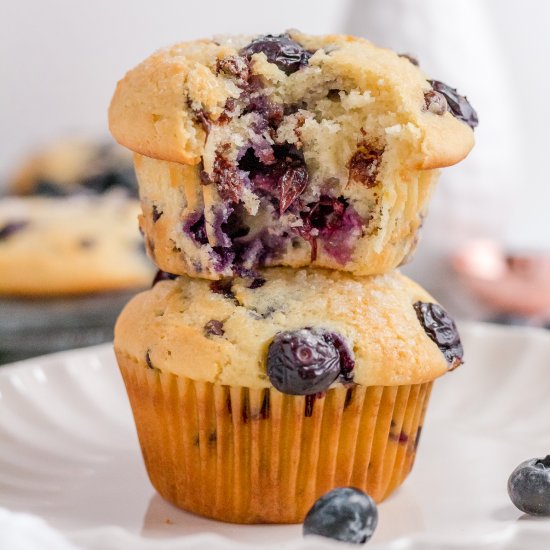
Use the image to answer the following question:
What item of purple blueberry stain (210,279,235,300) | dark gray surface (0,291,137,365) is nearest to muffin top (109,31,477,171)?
purple blueberry stain (210,279,235,300)

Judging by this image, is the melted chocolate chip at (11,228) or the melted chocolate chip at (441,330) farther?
the melted chocolate chip at (11,228)

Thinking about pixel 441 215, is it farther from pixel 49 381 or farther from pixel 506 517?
pixel 506 517

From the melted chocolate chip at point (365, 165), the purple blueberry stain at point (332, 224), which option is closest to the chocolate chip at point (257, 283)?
the purple blueberry stain at point (332, 224)

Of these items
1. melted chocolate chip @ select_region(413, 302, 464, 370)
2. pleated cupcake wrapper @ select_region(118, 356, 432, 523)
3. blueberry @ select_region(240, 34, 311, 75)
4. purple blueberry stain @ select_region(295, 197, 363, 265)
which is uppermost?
blueberry @ select_region(240, 34, 311, 75)

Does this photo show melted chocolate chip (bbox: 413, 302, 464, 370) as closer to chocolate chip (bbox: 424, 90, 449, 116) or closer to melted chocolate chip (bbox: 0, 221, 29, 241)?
chocolate chip (bbox: 424, 90, 449, 116)

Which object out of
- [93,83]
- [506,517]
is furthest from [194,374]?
[93,83]

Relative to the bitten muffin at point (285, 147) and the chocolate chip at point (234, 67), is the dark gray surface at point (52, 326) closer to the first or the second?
the bitten muffin at point (285, 147)
